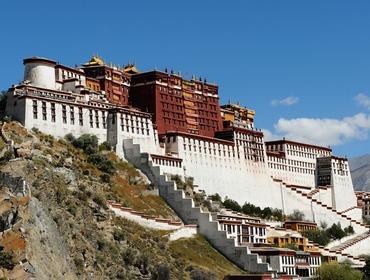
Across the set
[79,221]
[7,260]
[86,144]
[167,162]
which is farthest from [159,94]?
[7,260]

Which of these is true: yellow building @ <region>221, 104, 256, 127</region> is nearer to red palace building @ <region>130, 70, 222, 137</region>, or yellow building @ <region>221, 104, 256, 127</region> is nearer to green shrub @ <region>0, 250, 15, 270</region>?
red palace building @ <region>130, 70, 222, 137</region>

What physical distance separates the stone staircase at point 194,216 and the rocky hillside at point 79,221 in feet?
3.43

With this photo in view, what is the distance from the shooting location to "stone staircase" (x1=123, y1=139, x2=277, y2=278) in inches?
3282

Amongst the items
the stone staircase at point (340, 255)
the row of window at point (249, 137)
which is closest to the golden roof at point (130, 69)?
the row of window at point (249, 137)

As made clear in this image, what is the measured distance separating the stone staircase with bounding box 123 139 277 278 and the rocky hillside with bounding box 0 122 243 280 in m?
1.05

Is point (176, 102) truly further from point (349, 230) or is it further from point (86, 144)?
point (349, 230)

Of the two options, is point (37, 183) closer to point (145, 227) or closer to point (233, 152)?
point (145, 227)

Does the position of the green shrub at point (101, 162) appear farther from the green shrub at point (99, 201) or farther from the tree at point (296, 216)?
the tree at point (296, 216)

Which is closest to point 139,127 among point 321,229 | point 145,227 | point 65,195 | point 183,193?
point 183,193

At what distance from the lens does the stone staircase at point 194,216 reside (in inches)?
3282

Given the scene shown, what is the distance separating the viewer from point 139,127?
3757 inches

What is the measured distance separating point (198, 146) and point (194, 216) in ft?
57.3

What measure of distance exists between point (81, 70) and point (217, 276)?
117 ft

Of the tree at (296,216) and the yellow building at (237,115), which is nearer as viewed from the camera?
the tree at (296,216)
